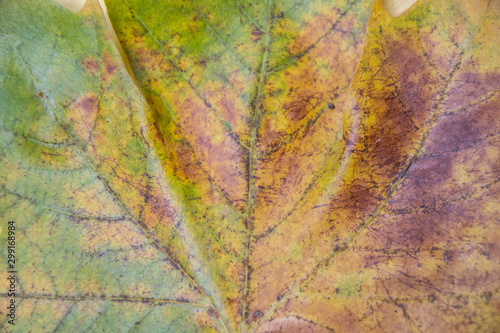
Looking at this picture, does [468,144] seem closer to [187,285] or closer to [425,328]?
[425,328]

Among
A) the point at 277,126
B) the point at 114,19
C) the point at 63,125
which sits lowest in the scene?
the point at 277,126

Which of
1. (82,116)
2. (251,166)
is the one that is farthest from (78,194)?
(251,166)

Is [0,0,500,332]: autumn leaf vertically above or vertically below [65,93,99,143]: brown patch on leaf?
below

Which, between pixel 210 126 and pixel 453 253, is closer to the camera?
pixel 453 253

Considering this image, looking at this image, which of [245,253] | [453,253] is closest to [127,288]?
[245,253]

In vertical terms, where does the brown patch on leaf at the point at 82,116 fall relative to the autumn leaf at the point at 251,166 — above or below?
above

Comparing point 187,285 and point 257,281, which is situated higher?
point 187,285

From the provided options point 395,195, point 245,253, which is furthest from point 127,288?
point 395,195
